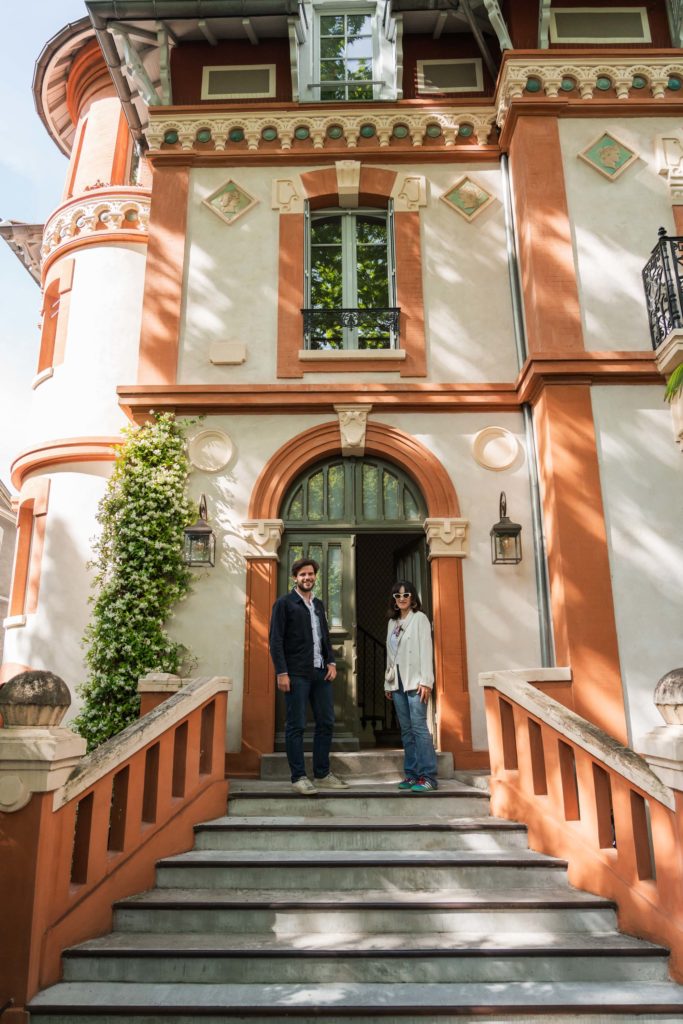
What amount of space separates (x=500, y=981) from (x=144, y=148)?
10844 mm

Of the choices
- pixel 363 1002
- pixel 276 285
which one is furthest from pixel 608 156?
pixel 363 1002

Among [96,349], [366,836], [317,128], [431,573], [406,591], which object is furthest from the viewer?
[96,349]

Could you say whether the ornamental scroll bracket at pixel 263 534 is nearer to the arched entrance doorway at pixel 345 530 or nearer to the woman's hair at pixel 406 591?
the arched entrance doorway at pixel 345 530

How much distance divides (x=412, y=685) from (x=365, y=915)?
2.07m

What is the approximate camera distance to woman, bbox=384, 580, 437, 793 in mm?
6105

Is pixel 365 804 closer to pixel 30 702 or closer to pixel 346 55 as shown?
pixel 30 702

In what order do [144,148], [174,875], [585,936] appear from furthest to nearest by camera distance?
[144,148]
[174,875]
[585,936]

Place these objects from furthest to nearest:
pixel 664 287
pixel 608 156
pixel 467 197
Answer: pixel 467 197
pixel 608 156
pixel 664 287

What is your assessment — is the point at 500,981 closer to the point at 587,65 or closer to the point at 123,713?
the point at 123,713

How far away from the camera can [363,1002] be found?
366 cm

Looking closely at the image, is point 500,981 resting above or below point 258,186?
below

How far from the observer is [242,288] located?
8.53 m

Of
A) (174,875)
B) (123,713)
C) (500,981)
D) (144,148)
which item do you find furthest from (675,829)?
(144,148)

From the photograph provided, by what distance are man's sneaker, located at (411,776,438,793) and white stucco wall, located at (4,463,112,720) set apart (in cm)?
404
